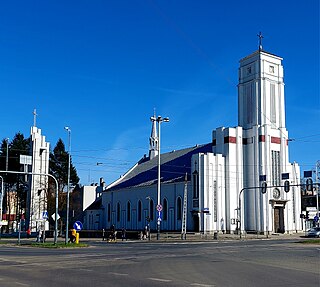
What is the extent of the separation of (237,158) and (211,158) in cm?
470

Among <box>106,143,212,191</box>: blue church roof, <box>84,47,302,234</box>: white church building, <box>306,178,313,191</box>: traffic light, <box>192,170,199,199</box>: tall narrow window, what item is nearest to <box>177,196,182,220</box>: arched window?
<box>84,47,302,234</box>: white church building

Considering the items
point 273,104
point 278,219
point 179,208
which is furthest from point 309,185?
point 179,208

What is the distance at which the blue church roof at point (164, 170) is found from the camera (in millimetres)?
78625

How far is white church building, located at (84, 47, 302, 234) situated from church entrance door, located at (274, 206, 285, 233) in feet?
0.19

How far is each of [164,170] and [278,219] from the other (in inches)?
827

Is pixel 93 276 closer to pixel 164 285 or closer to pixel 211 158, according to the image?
pixel 164 285

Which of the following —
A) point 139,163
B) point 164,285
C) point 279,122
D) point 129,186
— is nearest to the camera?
point 164,285

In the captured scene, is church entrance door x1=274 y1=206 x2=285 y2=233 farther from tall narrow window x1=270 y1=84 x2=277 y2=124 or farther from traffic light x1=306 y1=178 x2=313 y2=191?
traffic light x1=306 y1=178 x2=313 y2=191

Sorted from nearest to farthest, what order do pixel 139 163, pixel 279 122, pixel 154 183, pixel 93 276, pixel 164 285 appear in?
pixel 164 285 → pixel 93 276 → pixel 279 122 → pixel 154 183 → pixel 139 163

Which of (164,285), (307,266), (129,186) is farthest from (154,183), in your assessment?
(164,285)

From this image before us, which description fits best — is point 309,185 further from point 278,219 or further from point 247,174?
point 278,219

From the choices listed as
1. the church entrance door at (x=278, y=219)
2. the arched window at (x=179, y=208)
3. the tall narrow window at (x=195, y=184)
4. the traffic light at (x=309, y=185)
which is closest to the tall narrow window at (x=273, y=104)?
the church entrance door at (x=278, y=219)

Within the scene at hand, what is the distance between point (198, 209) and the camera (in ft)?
230

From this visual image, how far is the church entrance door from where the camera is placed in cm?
7212
